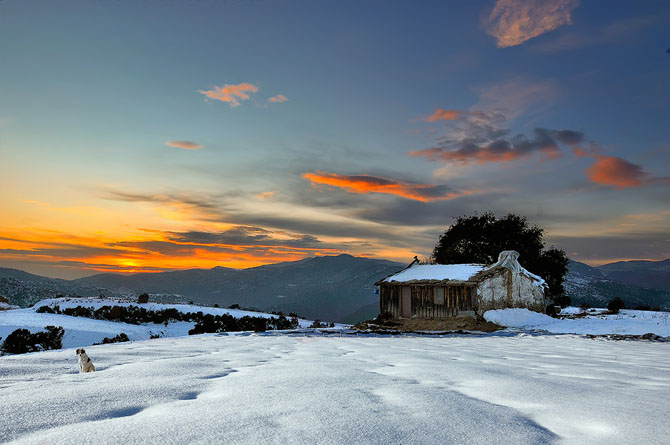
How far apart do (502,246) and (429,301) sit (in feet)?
54.0

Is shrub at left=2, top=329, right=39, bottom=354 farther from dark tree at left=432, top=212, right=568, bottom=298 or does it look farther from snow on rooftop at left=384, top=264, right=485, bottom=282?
dark tree at left=432, top=212, right=568, bottom=298

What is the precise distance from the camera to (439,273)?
2672 centimetres

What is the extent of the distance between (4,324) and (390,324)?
58.8 ft

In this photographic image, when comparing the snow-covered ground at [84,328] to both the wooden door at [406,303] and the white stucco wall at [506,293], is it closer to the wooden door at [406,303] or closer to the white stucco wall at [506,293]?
the wooden door at [406,303]

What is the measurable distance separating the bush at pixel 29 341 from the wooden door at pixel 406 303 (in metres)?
18.3

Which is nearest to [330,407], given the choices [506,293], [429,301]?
[429,301]

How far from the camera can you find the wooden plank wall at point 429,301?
24.7m

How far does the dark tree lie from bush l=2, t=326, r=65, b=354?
32.6m

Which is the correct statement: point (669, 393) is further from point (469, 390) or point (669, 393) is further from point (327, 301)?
point (327, 301)

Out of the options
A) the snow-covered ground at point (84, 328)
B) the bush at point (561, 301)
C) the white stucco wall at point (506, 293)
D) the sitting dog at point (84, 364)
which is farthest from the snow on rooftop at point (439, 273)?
the sitting dog at point (84, 364)

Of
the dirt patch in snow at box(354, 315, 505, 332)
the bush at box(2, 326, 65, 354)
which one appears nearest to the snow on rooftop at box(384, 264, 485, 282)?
the dirt patch in snow at box(354, 315, 505, 332)

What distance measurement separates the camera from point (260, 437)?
1575mm

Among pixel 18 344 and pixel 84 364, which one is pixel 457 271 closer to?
pixel 18 344

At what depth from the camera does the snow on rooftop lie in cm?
2551
